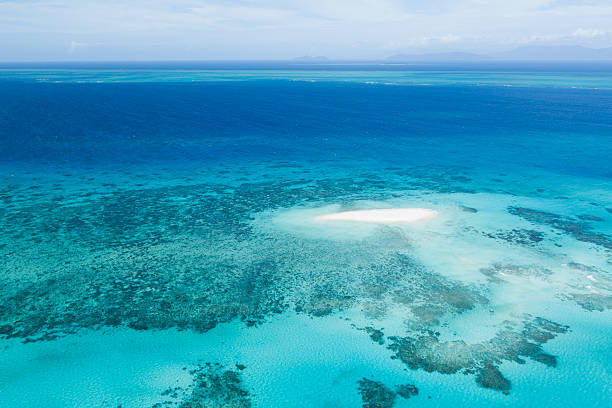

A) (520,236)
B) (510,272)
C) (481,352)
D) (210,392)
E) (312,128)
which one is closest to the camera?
(210,392)

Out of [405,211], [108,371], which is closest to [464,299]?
[405,211]

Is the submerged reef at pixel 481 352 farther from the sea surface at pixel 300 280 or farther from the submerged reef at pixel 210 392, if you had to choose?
the submerged reef at pixel 210 392

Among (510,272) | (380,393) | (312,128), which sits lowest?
(380,393)

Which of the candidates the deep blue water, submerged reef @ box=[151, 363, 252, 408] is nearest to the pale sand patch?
submerged reef @ box=[151, 363, 252, 408]

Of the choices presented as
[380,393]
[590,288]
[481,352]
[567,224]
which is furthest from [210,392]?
[567,224]

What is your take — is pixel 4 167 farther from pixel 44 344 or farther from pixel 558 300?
pixel 558 300

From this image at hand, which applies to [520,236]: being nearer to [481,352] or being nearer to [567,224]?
[567,224]

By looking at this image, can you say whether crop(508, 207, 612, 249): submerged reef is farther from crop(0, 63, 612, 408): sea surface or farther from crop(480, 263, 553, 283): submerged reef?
crop(480, 263, 553, 283): submerged reef
